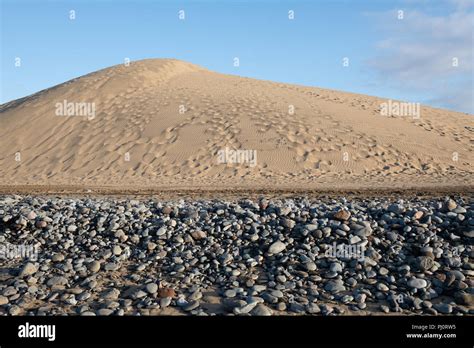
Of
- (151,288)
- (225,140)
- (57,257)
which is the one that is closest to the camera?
(151,288)

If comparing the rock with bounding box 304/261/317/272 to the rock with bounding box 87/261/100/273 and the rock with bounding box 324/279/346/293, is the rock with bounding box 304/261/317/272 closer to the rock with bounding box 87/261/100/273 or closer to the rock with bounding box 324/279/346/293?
the rock with bounding box 324/279/346/293

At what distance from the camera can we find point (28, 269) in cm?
641

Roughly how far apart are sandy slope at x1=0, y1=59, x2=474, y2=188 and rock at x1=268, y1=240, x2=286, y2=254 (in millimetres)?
7573

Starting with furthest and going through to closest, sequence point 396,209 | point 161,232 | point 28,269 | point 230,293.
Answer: point 396,209
point 161,232
point 28,269
point 230,293

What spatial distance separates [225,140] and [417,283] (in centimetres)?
1561

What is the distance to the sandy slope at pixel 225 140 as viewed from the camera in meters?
17.4

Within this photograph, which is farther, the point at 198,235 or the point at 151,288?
the point at 198,235

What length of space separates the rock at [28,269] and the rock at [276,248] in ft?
11.5

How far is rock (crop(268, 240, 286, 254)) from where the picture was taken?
663 centimetres

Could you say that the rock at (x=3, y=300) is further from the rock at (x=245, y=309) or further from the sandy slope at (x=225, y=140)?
Result: the sandy slope at (x=225, y=140)

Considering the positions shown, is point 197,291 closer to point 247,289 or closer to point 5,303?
point 247,289

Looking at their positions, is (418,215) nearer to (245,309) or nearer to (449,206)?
(449,206)

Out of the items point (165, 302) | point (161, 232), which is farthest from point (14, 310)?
point (161, 232)

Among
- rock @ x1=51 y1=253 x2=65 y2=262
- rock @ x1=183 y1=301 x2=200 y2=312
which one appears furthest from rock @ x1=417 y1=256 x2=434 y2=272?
rock @ x1=51 y1=253 x2=65 y2=262
